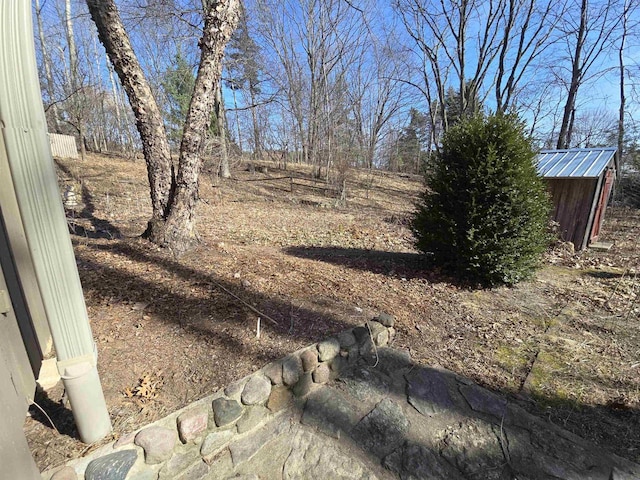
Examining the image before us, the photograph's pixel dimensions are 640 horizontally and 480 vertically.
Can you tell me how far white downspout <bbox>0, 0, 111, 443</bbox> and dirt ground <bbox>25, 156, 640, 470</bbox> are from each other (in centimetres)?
31

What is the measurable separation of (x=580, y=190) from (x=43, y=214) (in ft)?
26.6

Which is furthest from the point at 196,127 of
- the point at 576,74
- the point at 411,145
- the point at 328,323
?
the point at 411,145

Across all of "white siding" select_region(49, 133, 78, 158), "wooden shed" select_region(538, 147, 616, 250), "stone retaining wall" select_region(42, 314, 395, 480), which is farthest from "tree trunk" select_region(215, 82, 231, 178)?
"stone retaining wall" select_region(42, 314, 395, 480)

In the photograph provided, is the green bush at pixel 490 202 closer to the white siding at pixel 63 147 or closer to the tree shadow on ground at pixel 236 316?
the tree shadow on ground at pixel 236 316

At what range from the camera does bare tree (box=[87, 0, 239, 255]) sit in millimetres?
3414

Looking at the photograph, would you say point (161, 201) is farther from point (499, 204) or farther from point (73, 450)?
point (499, 204)

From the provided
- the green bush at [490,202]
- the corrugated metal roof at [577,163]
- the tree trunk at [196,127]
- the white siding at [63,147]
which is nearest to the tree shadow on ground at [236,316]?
the tree trunk at [196,127]

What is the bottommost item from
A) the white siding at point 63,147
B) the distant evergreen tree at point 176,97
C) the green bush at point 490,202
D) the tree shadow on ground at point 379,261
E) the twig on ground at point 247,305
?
the tree shadow on ground at point 379,261

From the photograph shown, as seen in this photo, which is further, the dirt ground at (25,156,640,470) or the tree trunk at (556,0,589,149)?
the tree trunk at (556,0,589,149)

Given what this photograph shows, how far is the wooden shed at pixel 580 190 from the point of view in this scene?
5980 mm

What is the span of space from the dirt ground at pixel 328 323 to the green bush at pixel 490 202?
39 centimetres

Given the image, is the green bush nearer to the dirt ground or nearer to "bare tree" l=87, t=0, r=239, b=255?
the dirt ground

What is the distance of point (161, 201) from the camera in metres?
3.90

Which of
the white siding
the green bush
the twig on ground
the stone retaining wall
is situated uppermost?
the white siding
